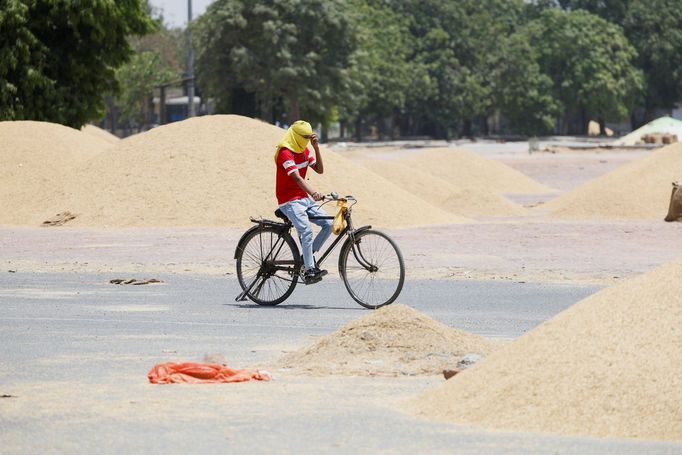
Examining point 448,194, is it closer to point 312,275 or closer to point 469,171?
point 469,171

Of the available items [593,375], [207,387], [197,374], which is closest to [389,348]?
[197,374]

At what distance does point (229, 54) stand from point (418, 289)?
7362cm

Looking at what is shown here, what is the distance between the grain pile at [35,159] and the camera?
114 ft

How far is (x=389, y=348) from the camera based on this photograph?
1098 cm

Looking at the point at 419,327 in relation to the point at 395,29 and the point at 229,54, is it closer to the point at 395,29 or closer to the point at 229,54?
the point at 229,54

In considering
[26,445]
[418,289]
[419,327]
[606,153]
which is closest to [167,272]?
[418,289]

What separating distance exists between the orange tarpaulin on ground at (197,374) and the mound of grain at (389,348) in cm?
50

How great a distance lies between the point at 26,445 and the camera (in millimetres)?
7578

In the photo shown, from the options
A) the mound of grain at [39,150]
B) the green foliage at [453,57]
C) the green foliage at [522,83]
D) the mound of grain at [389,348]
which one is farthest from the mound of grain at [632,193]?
the green foliage at [522,83]

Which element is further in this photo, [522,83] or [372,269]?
[522,83]

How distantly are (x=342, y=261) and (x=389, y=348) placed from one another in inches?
172

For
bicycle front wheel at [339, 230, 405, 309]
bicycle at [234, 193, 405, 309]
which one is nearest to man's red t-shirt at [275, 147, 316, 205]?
bicycle at [234, 193, 405, 309]

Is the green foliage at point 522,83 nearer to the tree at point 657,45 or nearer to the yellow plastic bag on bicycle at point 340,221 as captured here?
the tree at point 657,45

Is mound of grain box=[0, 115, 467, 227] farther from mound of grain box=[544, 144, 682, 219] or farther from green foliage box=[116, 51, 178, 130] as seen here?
green foliage box=[116, 51, 178, 130]
